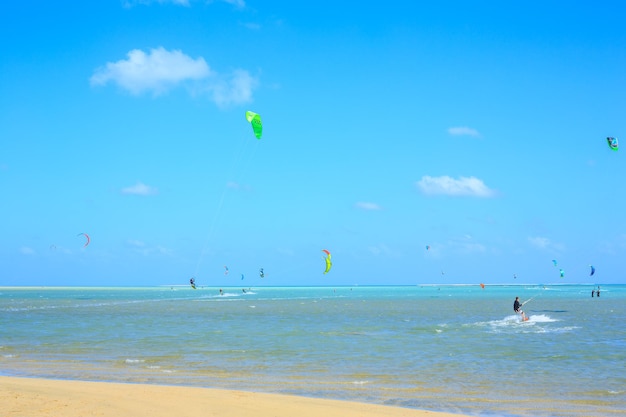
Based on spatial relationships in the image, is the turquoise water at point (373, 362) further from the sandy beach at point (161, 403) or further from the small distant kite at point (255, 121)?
the small distant kite at point (255, 121)

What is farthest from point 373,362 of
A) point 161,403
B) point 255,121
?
point 255,121

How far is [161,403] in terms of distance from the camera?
11.4 metres

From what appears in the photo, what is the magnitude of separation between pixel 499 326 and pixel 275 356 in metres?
16.8

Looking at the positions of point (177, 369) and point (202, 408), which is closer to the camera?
point (202, 408)

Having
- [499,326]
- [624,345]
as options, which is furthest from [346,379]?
[499,326]

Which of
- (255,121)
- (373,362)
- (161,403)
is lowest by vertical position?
(373,362)

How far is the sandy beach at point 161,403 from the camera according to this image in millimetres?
10453

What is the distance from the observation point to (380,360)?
745 inches

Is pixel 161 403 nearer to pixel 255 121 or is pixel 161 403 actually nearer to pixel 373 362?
pixel 373 362

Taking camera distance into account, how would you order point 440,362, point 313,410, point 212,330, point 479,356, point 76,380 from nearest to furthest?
1. point 313,410
2. point 76,380
3. point 440,362
4. point 479,356
5. point 212,330

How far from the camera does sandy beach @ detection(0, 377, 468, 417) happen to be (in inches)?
412

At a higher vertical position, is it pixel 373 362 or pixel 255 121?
pixel 255 121

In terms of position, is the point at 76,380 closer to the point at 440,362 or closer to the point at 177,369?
the point at 177,369

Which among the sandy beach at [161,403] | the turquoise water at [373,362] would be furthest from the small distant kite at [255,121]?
the sandy beach at [161,403]
